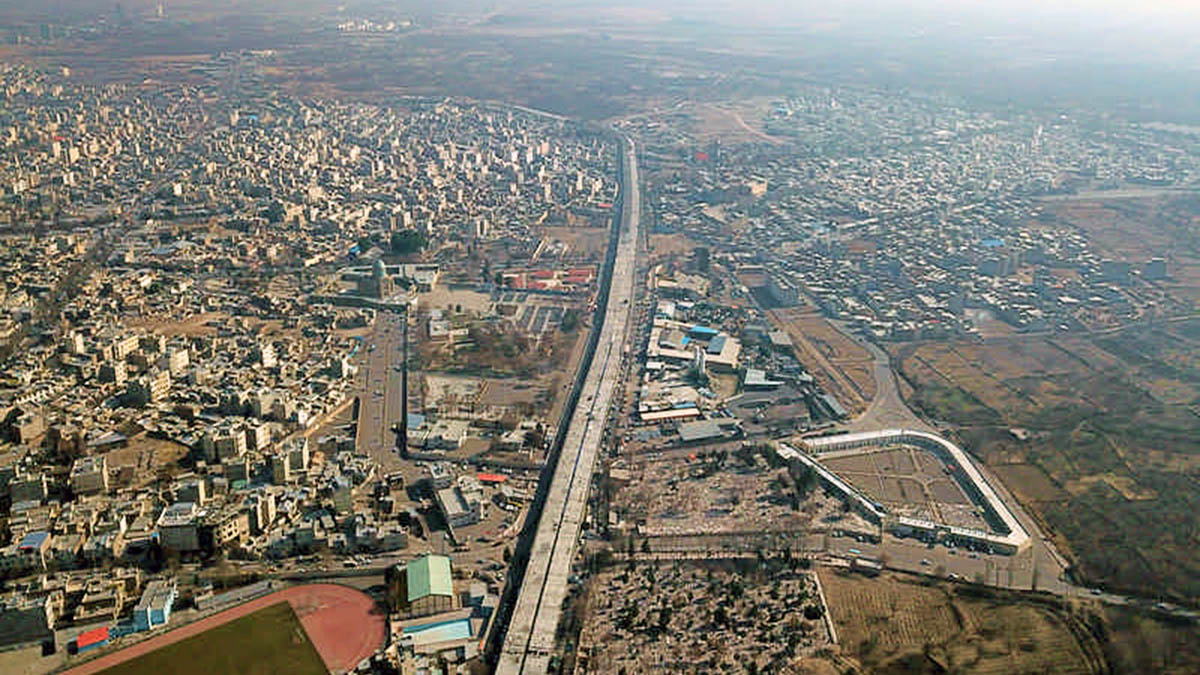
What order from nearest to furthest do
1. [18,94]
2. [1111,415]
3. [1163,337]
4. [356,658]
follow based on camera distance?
1. [356,658]
2. [1111,415]
3. [1163,337]
4. [18,94]

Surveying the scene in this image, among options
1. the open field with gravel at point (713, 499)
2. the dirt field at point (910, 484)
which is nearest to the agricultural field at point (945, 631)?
the open field with gravel at point (713, 499)

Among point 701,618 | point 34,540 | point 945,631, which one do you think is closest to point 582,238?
point 701,618

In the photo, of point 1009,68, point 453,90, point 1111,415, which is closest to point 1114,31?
point 1009,68

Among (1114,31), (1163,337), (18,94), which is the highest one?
(1114,31)

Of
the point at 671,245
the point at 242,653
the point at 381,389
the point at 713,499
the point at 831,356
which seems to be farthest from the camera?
the point at 671,245

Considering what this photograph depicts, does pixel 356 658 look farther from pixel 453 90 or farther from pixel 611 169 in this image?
pixel 453 90

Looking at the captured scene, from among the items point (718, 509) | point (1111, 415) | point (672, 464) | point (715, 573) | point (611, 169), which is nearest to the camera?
point (715, 573)

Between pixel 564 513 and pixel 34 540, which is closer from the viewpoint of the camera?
pixel 34 540

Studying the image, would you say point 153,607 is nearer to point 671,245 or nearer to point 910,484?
point 910,484
